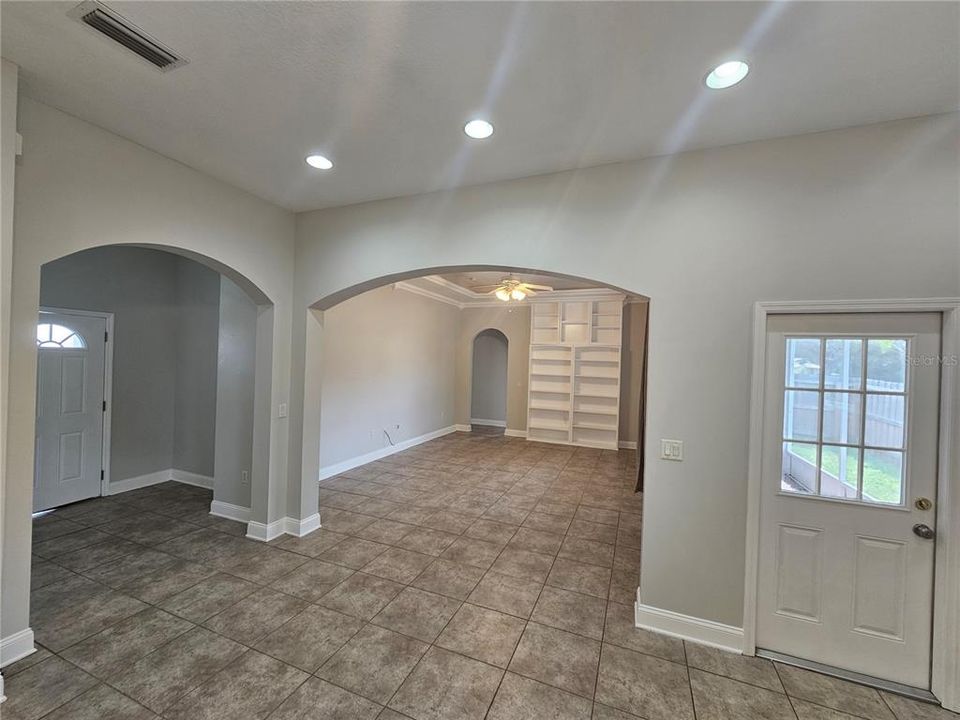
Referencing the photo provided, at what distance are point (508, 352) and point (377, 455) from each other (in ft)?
12.2

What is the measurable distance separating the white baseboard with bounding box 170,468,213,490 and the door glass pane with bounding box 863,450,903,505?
6185 millimetres

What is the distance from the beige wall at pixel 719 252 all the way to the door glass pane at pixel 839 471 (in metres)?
0.41

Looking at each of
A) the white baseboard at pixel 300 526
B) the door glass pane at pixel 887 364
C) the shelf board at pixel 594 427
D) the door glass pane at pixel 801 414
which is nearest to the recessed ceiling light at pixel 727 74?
the door glass pane at pixel 887 364

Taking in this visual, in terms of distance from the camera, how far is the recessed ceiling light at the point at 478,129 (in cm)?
218

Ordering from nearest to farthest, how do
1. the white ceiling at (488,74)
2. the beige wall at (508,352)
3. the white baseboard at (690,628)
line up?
the white ceiling at (488,74), the white baseboard at (690,628), the beige wall at (508,352)

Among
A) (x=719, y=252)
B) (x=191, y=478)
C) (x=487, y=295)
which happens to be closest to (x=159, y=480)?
(x=191, y=478)

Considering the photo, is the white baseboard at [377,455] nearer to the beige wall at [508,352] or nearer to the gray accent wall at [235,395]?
the beige wall at [508,352]

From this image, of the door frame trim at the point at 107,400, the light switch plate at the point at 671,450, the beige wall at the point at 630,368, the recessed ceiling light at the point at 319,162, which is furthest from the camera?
the beige wall at the point at 630,368

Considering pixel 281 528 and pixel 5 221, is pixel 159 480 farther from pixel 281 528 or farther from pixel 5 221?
pixel 5 221

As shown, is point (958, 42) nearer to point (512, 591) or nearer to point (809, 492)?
point (809, 492)

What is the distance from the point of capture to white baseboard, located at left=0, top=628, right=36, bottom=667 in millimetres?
1992

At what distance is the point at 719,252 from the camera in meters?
2.33

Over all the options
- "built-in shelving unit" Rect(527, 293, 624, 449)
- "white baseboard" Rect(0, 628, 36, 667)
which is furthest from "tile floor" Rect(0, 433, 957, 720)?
"built-in shelving unit" Rect(527, 293, 624, 449)

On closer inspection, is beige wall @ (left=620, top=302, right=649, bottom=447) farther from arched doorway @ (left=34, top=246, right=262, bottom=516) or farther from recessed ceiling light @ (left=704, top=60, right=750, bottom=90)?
arched doorway @ (left=34, top=246, right=262, bottom=516)
